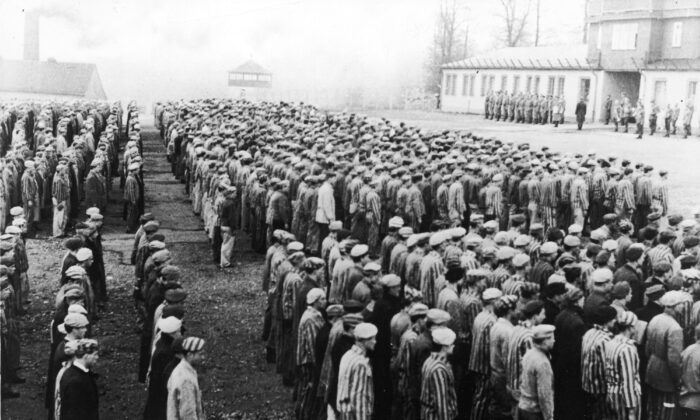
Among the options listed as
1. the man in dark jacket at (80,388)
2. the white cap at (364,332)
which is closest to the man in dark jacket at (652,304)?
the white cap at (364,332)

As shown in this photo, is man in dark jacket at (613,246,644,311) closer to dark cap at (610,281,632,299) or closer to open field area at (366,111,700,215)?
dark cap at (610,281,632,299)

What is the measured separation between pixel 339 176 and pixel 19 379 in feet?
27.3

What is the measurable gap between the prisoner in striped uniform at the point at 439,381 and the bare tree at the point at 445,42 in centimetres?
3969

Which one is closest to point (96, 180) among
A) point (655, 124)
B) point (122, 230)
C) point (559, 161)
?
point (122, 230)

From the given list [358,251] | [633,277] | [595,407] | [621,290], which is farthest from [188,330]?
[621,290]

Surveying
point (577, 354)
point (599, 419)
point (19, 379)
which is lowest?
point (19, 379)

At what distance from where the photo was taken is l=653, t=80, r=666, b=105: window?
110ft

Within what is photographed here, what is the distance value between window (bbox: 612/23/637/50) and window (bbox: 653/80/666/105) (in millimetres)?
2863

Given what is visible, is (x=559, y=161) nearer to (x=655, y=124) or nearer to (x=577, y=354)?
(x=577, y=354)

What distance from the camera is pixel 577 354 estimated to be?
24.2ft

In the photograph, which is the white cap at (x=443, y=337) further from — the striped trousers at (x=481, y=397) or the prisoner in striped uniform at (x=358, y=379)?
the striped trousers at (x=481, y=397)

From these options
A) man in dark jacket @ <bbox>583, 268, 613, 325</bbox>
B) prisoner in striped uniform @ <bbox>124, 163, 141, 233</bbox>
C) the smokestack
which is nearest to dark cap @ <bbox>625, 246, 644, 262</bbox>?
man in dark jacket @ <bbox>583, 268, 613, 325</bbox>

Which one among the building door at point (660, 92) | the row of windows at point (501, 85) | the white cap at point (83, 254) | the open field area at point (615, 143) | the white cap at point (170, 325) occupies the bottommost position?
the white cap at point (170, 325)

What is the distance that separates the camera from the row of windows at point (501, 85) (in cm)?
4064
